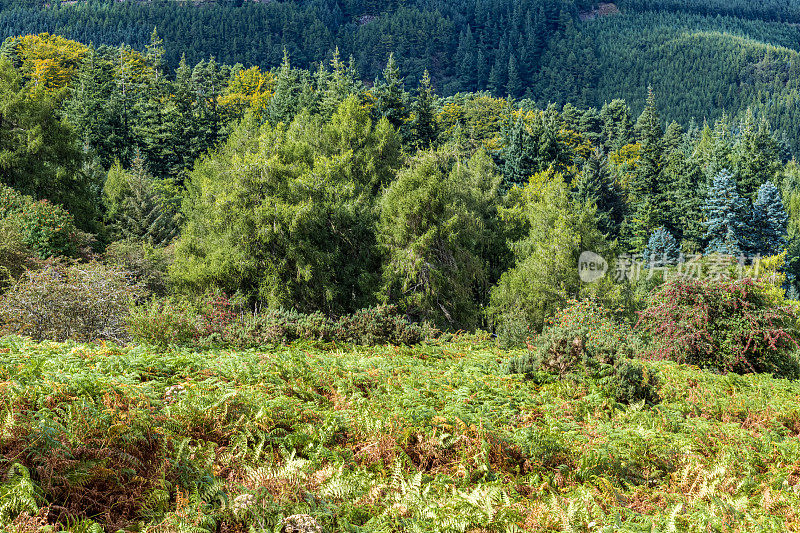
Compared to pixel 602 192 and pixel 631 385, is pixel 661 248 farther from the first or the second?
pixel 631 385

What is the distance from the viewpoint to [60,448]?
3996 millimetres

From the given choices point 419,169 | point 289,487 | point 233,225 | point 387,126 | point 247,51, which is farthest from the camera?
point 247,51

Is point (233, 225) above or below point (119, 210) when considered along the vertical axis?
above

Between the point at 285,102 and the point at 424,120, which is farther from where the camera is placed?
the point at 285,102

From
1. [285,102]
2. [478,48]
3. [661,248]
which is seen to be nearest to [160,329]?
[285,102]

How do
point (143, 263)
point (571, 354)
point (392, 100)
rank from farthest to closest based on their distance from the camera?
point (392, 100) < point (143, 263) < point (571, 354)

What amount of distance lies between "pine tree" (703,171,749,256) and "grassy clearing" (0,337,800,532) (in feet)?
136

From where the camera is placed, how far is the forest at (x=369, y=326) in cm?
437

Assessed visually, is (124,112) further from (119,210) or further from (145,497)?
(145,497)

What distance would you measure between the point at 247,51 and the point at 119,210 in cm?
13243

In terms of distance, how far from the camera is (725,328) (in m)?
12.5

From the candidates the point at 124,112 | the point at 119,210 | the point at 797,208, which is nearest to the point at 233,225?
the point at 119,210

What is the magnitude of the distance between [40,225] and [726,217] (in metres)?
45.5

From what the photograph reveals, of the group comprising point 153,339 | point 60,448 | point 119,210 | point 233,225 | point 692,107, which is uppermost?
point 60,448
